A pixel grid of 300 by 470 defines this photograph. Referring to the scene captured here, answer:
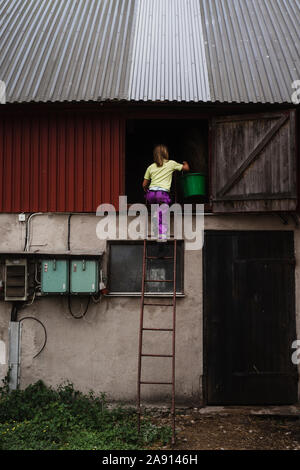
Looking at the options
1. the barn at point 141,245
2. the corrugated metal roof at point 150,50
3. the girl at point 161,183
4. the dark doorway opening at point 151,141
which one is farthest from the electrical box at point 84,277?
the dark doorway opening at point 151,141

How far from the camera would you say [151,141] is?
1061 cm

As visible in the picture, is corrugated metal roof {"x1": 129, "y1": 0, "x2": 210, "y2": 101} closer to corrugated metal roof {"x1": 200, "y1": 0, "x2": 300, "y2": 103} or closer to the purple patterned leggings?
corrugated metal roof {"x1": 200, "y1": 0, "x2": 300, "y2": 103}

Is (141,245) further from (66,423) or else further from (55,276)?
(66,423)

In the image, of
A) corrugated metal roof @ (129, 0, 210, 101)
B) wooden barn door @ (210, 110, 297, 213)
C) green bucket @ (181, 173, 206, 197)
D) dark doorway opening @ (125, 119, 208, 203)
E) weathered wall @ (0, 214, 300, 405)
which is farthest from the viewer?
dark doorway opening @ (125, 119, 208, 203)

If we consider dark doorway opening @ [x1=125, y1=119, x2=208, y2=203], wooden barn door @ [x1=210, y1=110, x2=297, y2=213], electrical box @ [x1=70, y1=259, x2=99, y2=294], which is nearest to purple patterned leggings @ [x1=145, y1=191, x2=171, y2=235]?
wooden barn door @ [x1=210, y1=110, x2=297, y2=213]

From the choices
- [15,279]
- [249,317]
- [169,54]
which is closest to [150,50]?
[169,54]

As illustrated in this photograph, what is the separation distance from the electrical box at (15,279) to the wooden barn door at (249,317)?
10.4 feet

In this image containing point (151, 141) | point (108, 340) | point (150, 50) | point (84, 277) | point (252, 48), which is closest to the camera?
point (84, 277)

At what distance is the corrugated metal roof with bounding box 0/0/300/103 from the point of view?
7.73m

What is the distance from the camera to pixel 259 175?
24.2ft

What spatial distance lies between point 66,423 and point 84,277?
2271mm

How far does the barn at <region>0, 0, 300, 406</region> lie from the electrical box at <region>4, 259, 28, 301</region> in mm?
18

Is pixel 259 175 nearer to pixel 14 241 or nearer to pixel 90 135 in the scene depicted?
pixel 90 135

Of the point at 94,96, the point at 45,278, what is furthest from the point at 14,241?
the point at 94,96
